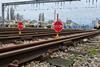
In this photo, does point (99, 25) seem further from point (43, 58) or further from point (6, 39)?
point (43, 58)

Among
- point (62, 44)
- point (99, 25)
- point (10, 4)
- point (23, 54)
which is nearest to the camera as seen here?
point (23, 54)

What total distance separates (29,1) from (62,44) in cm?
4677

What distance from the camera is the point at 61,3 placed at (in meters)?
51.9

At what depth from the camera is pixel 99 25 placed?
4784cm

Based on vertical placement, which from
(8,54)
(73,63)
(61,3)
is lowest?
(73,63)

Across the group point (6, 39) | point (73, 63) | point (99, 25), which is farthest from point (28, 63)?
point (99, 25)

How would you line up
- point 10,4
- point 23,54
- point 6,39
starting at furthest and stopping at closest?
point 10,4, point 6,39, point 23,54

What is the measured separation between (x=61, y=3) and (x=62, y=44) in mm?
43288

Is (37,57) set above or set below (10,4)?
below

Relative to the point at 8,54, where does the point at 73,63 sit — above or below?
below

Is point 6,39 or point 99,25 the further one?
point 99,25

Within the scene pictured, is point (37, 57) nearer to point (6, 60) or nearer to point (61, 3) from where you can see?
point (6, 60)

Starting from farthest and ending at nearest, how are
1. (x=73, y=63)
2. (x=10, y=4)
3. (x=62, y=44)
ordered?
(x=10, y=4) < (x=62, y=44) < (x=73, y=63)

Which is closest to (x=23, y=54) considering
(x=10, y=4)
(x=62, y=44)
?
(x=62, y=44)
